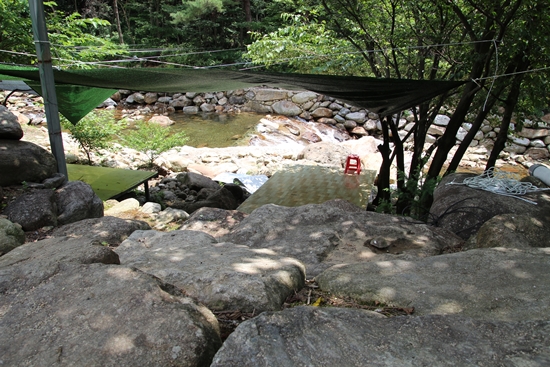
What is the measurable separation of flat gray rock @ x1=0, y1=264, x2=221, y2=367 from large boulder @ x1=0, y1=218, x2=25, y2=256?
1.61 metres

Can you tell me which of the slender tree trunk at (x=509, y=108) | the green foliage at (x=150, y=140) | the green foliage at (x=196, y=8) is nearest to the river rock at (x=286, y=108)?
the green foliage at (x=196, y=8)

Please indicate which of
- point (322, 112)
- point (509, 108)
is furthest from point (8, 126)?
point (322, 112)

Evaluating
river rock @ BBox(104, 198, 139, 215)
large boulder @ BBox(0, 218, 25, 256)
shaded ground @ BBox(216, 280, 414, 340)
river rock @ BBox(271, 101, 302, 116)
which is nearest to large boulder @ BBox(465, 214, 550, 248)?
shaded ground @ BBox(216, 280, 414, 340)

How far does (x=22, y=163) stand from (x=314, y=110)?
10.4m

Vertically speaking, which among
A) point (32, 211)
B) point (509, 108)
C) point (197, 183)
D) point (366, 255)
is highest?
point (509, 108)

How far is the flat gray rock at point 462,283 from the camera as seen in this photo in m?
1.27

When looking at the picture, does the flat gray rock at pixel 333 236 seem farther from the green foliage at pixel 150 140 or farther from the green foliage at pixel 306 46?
the green foliage at pixel 150 140

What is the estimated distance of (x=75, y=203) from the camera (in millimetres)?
3758

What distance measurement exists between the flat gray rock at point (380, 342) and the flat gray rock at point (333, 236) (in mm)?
996

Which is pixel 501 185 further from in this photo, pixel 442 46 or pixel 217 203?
pixel 217 203

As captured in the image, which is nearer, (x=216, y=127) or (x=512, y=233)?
(x=512, y=233)

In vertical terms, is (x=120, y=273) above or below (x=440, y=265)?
above

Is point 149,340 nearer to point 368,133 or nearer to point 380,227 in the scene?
point 380,227

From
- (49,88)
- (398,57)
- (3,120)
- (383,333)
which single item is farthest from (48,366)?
(398,57)
